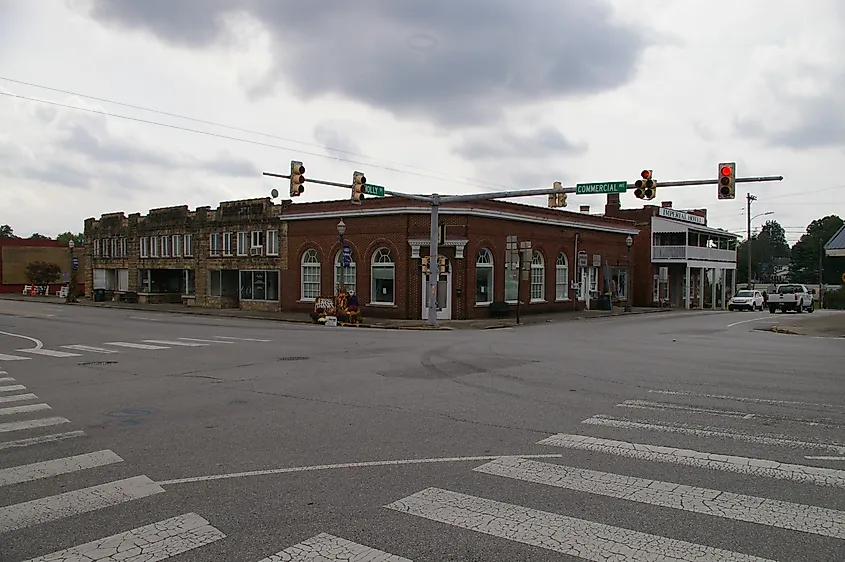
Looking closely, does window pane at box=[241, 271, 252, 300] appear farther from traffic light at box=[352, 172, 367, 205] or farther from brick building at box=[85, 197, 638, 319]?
traffic light at box=[352, 172, 367, 205]

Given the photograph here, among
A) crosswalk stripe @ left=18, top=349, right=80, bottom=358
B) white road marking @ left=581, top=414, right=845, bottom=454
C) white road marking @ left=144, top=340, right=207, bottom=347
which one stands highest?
white road marking @ left=581, top=414, right=845, bottom=454

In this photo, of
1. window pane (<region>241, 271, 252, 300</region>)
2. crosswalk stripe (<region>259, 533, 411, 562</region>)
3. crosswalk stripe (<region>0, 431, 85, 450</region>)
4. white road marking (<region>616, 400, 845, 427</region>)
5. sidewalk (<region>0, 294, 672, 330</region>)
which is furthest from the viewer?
window pane (<region>241, 271, 252, 300</region>)

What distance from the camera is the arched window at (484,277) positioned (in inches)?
1369

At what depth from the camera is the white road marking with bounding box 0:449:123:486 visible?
668 cm

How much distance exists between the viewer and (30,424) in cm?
920

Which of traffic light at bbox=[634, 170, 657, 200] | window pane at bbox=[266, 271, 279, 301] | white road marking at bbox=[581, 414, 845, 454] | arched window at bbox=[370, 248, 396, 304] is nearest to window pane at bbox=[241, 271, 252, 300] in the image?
window pane at bbox=[266, 271, 279, 301]

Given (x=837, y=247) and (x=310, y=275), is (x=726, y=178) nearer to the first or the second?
(x=837, y=247)

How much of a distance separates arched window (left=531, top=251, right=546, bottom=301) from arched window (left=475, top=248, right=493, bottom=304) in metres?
4.13

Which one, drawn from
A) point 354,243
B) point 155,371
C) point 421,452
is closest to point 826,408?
point 421,452

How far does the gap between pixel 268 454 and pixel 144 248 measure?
165ft

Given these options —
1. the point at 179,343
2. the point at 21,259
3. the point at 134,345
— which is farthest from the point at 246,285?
the point at 21,259

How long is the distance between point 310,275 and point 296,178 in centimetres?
1608

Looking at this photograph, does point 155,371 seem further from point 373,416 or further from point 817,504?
point 817,504

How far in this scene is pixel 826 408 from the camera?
395 inches
